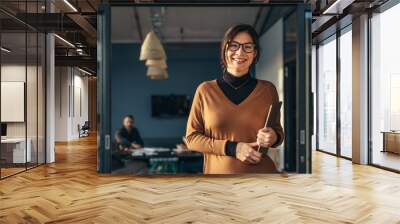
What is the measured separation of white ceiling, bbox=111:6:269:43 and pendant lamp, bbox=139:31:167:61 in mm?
56

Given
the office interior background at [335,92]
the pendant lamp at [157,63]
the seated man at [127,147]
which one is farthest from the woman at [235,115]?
the office interior background at [335,92]

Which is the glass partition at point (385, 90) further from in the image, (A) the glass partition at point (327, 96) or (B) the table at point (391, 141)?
(A) the glass partition at point (327, 96)

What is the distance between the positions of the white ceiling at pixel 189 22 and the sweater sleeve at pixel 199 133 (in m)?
0.52

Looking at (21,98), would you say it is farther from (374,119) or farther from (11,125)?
(374,119)

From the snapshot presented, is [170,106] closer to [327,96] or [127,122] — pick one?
[127,122]

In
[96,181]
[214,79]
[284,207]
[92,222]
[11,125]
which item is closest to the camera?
[92,222]

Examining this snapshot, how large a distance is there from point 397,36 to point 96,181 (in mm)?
5667

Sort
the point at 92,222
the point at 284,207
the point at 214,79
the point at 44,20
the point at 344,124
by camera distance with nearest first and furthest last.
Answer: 1. the point at 92,222
2. the point at 214,79
3. the point at 284,207
4. the point at 44,20
5. the point at 344,124

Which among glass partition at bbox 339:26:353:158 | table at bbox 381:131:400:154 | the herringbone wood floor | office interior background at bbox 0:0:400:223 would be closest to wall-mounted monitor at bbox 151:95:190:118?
the herringbone wood floor

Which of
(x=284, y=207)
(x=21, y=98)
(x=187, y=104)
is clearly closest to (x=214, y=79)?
(x=187, y=104)

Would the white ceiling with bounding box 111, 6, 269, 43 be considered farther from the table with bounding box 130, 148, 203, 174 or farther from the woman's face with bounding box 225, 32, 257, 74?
the table with bounding box 130, 148, 203, 174

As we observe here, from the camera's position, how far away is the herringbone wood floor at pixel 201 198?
382 centimetres

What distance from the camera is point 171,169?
12.8 feet

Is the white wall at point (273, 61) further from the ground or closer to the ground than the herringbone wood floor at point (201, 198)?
further from the ground
